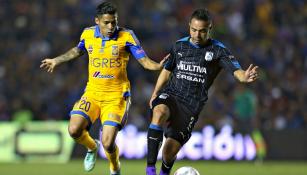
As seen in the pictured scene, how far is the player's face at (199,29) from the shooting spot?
1022 centimetres

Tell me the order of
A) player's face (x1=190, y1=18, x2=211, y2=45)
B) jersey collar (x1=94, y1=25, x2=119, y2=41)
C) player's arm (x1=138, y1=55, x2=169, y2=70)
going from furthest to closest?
jersey collar (x1=94, y1=25, x2=119, y2=41)
player's arm (x1=138, y1=55, x2=169, y2=70)
player's face (x1=190, y1=18, x2=211, y2=45)

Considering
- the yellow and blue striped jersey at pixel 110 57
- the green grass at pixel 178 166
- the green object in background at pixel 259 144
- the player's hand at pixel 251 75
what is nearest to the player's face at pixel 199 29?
the yellow and blue striped jersey at pixel 110 57

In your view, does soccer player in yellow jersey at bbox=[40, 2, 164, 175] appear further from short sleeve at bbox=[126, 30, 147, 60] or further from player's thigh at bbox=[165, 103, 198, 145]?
player's thigh at bbox=[165, 103, 198, 145]

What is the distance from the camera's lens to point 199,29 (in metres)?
10.3

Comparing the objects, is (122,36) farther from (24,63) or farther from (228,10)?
(228,10)

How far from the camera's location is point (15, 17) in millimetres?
21125

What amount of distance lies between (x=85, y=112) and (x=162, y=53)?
380 inches

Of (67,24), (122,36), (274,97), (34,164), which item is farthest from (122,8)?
(122,36)

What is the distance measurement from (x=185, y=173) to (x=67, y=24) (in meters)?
11.7

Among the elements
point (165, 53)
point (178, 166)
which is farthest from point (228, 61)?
point (165, 53)

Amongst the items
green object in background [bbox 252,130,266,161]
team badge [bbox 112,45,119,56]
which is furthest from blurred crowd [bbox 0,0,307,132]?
team badge [bbox 112,45,119,56]

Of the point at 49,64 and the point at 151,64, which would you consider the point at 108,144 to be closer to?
the point at 151,64

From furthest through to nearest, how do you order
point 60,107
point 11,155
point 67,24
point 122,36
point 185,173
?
1. point 67,24
2. point 60,107
3. point 11,155
4. point 122,36
5. point 185,173

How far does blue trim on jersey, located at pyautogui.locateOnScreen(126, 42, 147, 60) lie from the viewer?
1082 centimetres
